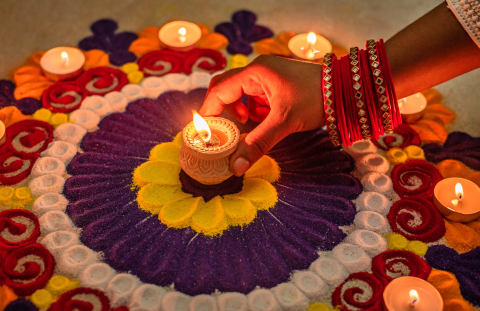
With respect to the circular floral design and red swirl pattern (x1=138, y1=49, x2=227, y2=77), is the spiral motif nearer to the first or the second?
the circular floral design

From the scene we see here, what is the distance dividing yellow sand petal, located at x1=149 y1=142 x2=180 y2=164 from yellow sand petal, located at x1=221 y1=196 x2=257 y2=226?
0.24 m

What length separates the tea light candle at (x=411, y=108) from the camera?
67.0 inches

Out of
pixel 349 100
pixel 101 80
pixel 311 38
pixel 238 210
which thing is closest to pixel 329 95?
pixel 349 100

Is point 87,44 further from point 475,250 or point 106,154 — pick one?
point 475,250

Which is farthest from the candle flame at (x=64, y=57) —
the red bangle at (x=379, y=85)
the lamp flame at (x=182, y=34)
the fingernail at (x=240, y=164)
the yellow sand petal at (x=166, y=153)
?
the red bangle at (x=379, y=85)

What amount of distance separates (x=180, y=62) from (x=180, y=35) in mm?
143

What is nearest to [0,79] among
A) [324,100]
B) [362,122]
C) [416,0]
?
[324,100]

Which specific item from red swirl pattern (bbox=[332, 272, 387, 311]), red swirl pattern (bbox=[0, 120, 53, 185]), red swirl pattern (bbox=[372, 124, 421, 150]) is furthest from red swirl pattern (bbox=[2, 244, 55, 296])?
red swirl pattern (bbox=[372, 124, 421, 150])

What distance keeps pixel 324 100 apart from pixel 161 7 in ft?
3.98

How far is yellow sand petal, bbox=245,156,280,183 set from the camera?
1.46 m

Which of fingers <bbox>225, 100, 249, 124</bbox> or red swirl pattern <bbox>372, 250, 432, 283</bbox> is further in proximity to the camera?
fingers <bbox>225, 100, 249, 124</bbox>

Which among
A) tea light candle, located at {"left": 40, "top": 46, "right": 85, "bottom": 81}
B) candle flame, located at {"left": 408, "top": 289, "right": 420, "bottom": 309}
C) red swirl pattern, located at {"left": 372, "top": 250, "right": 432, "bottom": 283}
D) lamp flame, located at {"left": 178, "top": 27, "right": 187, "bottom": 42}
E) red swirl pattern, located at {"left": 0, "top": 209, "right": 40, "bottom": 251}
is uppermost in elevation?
lamp flame, located at {"left": 178, "top": 27, "right": 187, "bottom": 42}

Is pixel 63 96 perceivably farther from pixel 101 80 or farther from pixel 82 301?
pixel 82 301

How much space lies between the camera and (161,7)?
7.25ft
